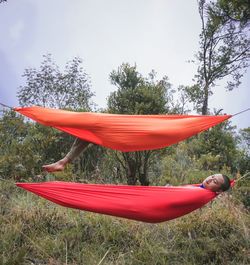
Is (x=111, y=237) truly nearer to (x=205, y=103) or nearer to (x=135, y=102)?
(x=135, y=102)


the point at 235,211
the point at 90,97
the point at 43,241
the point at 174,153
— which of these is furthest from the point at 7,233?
the point at 90,97

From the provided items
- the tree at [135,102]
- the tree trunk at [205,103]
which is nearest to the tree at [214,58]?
the tree trunk at [205,103]

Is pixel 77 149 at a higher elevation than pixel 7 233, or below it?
higher

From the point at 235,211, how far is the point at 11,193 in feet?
8.14

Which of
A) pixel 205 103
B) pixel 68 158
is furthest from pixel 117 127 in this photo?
pixel 205 103

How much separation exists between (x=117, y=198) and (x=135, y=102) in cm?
419

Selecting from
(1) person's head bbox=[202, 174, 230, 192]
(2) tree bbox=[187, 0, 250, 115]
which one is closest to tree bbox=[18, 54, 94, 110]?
(2) tree bbox=[187, 0, 250, 115]

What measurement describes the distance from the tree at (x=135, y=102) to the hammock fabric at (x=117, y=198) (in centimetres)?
327

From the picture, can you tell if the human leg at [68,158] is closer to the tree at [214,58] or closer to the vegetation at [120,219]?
the vegetation at [120,219]

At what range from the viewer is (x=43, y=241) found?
11.4 ft

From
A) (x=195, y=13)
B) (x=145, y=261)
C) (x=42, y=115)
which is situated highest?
(x=195, y=13)

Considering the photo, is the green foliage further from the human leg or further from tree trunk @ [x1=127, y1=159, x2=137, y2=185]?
the human leg

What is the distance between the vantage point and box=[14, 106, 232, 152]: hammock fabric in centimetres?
238

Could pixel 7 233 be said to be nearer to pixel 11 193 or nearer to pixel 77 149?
pixel 11 193
